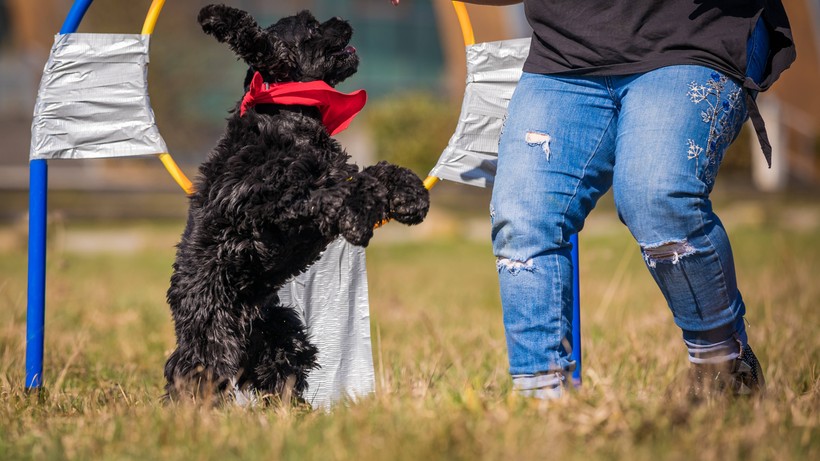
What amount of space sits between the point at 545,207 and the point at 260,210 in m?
1.00

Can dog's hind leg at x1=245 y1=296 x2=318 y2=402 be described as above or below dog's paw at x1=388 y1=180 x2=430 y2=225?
below

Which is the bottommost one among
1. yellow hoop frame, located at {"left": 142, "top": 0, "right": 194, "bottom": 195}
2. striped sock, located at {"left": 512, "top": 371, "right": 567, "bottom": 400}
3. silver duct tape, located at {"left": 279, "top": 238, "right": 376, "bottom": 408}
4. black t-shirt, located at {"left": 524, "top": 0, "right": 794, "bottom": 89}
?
silver duct tape, located at {"left": 279, "top": 238, "right": 376, "bottom": 408}

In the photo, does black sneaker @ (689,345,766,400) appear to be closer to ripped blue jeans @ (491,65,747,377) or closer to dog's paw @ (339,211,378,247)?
ripped blue jeans @ (491,65,747,377)

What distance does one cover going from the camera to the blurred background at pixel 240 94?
52.3 ft

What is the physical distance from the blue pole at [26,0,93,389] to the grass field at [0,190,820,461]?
0.40ft

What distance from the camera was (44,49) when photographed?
23203mm

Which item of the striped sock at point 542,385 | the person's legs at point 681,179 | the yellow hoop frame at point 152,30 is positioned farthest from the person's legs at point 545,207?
the yellow hoop frame at point 152,30

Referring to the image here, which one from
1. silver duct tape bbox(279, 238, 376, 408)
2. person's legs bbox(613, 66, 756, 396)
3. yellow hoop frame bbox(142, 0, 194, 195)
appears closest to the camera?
person's legs bbox(613, 66, 756, 396)

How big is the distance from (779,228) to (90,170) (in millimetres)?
18054

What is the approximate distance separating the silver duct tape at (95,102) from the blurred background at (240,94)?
1064 centimetres

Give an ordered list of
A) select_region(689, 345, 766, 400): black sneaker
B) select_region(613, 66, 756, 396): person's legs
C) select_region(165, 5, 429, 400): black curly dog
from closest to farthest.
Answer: select_region(613, 66, 756, 396): person's legs → select_region(689, 345, 766, 400): black sneaker → select_region(165, 5, 429, 400): black curly dog

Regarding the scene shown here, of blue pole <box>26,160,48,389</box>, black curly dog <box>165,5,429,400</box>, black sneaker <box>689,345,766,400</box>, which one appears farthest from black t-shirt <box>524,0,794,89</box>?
blue pole <box>26,160,48,389</box>

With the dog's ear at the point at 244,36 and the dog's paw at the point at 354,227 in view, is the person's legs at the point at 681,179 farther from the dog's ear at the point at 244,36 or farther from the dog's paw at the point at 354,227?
the dog's ear at the point at 244,36

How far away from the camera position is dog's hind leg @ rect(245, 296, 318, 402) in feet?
11.1
